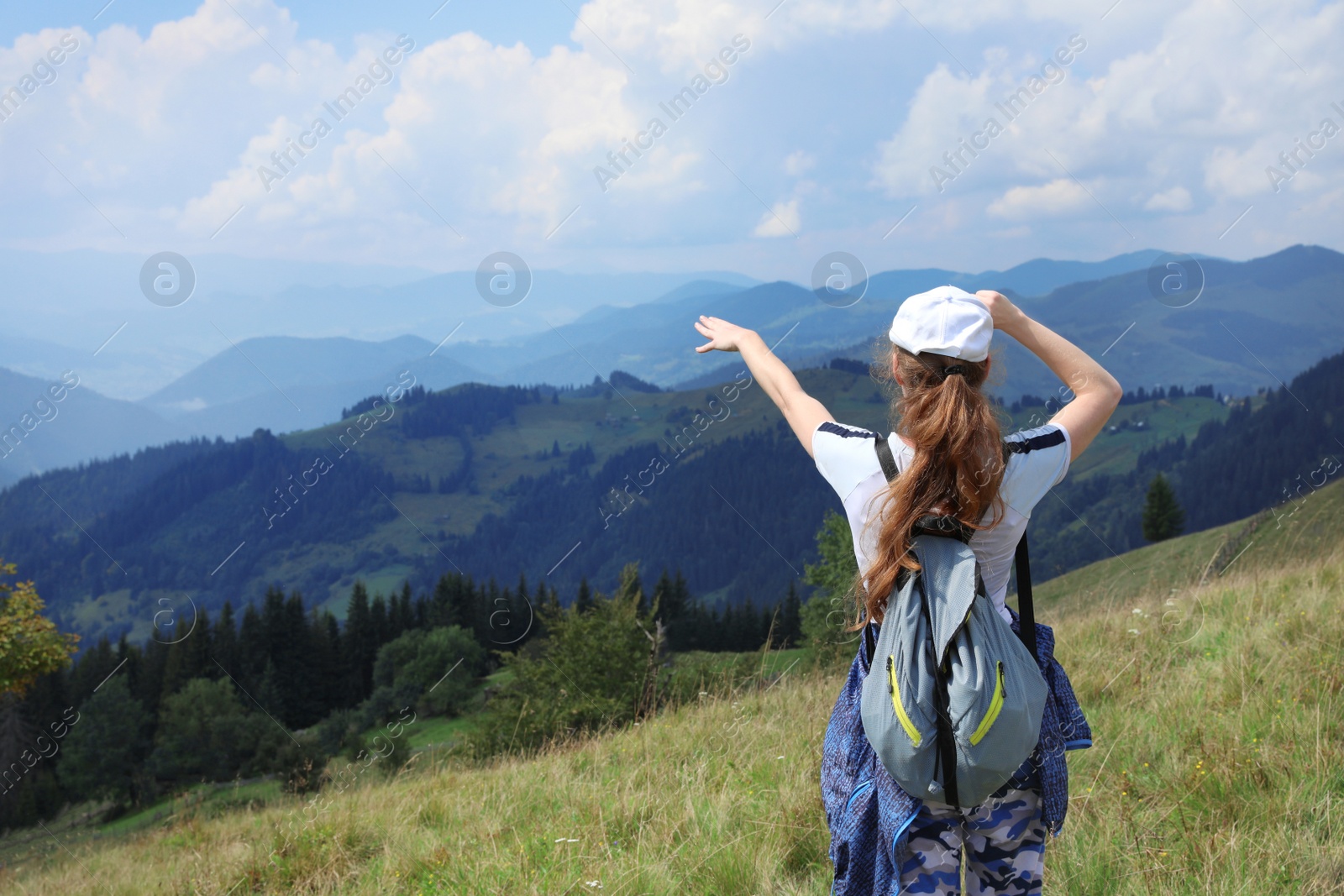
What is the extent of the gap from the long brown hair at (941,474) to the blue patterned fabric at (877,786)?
266 mm

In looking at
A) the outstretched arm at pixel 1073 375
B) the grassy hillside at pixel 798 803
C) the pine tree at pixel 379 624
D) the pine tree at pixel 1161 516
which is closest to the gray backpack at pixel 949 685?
the outstretched arm at pixel 1073 375

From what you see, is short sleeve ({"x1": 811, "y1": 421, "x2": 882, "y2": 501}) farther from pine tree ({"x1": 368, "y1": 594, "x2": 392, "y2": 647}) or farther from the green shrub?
pine tree ({"x1": 368, "y1": 594, "x2": 392, "y2": 647})

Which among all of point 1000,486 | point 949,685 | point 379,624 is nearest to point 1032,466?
point 1000,486

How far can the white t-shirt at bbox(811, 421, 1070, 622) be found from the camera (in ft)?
5.68

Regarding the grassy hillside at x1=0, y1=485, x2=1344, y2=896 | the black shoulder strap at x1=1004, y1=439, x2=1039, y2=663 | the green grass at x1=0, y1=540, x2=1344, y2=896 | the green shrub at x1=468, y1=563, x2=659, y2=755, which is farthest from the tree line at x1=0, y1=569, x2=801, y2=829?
the black shoulder strap at x1=1004, y1=439, x2=1039, y2=663

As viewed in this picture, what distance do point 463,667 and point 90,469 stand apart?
154 m

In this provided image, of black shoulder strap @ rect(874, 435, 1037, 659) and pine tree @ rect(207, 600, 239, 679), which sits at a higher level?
black shoulder strap @ rect(874, 435, 1037, 659)

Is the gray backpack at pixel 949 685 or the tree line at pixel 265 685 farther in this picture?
the tree line at pixel 265 685

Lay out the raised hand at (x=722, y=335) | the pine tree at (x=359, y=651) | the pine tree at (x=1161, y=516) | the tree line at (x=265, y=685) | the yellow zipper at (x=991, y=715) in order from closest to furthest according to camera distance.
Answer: the yellow zipper at (x=991, y=715) < the raised hand at (x=722, y=335) < the tree line at (x=265, y=685) < the pine tree at (x=359, y=651) < the pine tree at (x=1161, y=516)

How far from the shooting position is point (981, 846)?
1.82m

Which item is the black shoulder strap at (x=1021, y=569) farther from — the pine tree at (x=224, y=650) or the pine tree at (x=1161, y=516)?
the pine tree at (x=1161, y=516)

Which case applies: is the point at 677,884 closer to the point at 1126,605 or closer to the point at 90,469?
the point at 1126,605

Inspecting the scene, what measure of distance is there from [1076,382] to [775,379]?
0.74 meters

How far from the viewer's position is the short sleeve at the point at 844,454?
1758mm
